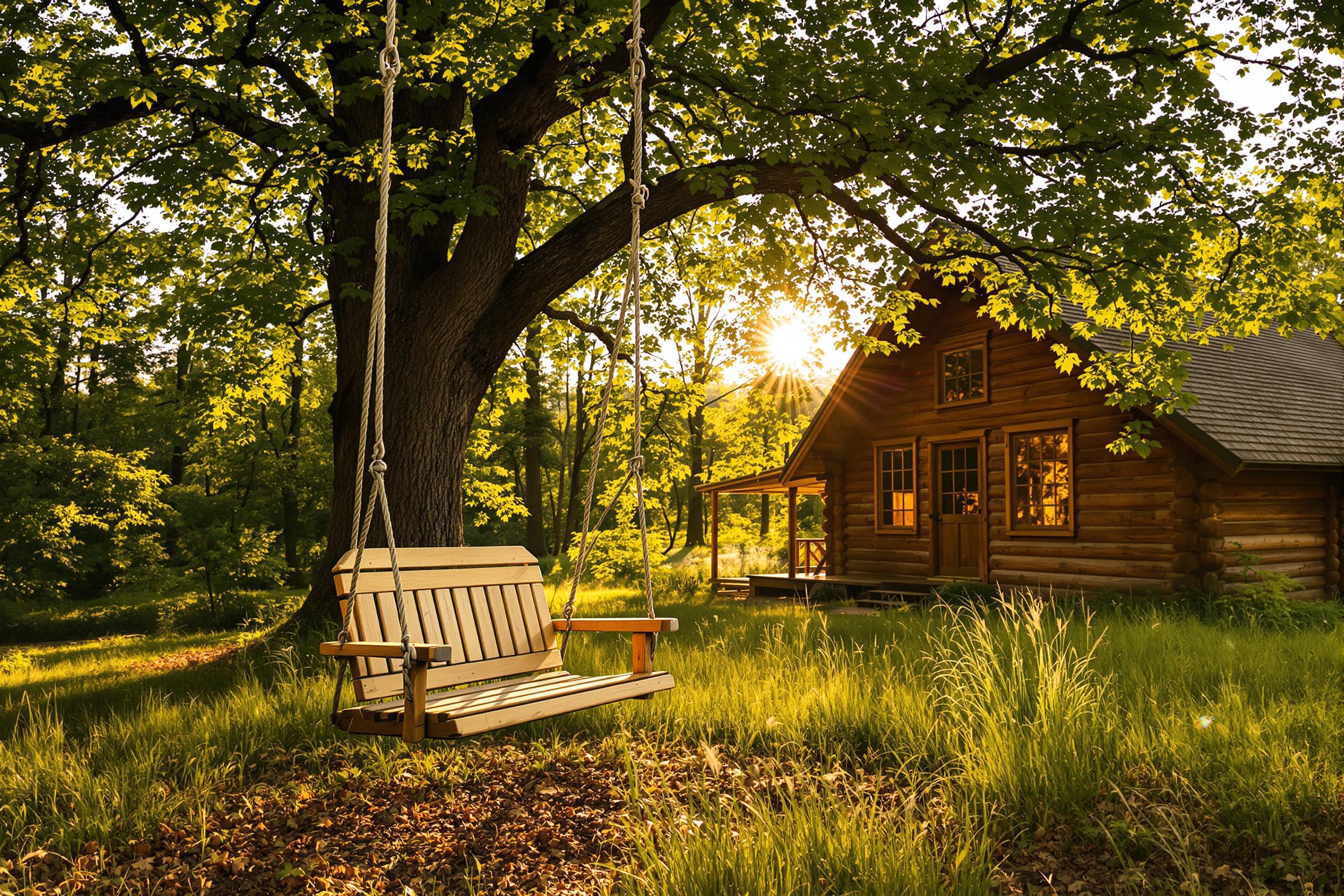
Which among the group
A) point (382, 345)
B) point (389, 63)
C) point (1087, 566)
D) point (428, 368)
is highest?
point (389, 63)

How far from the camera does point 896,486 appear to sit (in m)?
16.3

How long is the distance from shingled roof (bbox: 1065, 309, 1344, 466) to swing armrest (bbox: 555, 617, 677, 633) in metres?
8.86

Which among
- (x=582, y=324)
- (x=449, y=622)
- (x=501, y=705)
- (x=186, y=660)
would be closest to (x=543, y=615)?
(x=449, y=622)

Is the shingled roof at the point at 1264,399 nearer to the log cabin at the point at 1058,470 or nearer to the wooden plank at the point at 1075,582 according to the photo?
the log cabin at the point at 1058,470

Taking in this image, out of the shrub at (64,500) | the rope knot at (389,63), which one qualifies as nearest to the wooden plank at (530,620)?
the rope knot at (389,63)

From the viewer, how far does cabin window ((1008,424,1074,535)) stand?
13.3m

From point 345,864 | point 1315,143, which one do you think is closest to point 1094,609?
point 1315,143

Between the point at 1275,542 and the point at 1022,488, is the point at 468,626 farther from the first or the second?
the point at 1275,542

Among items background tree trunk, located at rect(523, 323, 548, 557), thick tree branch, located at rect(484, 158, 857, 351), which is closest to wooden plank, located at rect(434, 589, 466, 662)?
thick tree branch, located at rect(484, 158, 857, 351)

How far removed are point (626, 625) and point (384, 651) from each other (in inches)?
46.4

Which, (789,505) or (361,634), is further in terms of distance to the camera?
(789,505)

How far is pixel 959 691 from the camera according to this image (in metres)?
5.20

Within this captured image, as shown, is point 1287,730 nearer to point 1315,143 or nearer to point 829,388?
point 1315,143

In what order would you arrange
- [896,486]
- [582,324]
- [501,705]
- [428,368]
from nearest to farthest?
[501,705] < [428,368] < [582,324] < [896,486]
